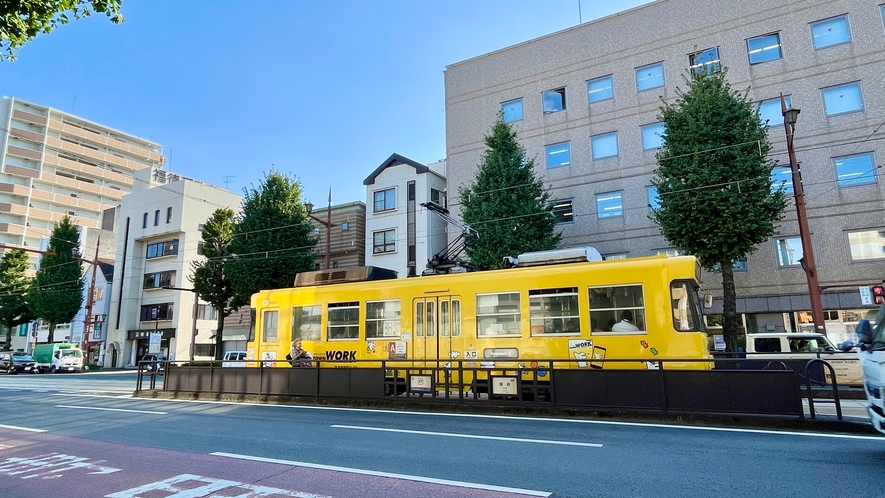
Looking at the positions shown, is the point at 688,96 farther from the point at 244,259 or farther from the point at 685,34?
the point at 244,259

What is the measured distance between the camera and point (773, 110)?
77.8 ft

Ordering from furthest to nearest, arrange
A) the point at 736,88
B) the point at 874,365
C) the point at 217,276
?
the point at 217,276 < the point at 736,88 < the point at 874,365

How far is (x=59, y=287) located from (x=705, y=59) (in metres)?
52.3

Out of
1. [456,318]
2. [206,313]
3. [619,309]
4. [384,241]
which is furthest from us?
[206,313]

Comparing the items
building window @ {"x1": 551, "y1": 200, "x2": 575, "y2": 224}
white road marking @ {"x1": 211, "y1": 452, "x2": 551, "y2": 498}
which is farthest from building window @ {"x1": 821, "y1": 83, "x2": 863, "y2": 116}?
white road marking @ {"x1": 211, "y1": 452, "x2": 551, "y2": 498}

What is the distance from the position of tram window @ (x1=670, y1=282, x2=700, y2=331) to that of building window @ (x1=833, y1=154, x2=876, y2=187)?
17.6 metres

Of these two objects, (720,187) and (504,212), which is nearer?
(720,187)

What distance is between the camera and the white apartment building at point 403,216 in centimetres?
3228

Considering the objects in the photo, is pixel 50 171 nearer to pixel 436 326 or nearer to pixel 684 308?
pixel 436 326

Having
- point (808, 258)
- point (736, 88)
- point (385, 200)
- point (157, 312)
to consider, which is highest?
point (736, 88)

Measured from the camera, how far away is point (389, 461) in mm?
6449

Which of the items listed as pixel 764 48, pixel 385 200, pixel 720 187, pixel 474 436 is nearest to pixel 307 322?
pixel 474 436

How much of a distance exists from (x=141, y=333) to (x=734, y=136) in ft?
159

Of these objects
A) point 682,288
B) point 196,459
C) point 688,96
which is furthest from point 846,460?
point 688,96
